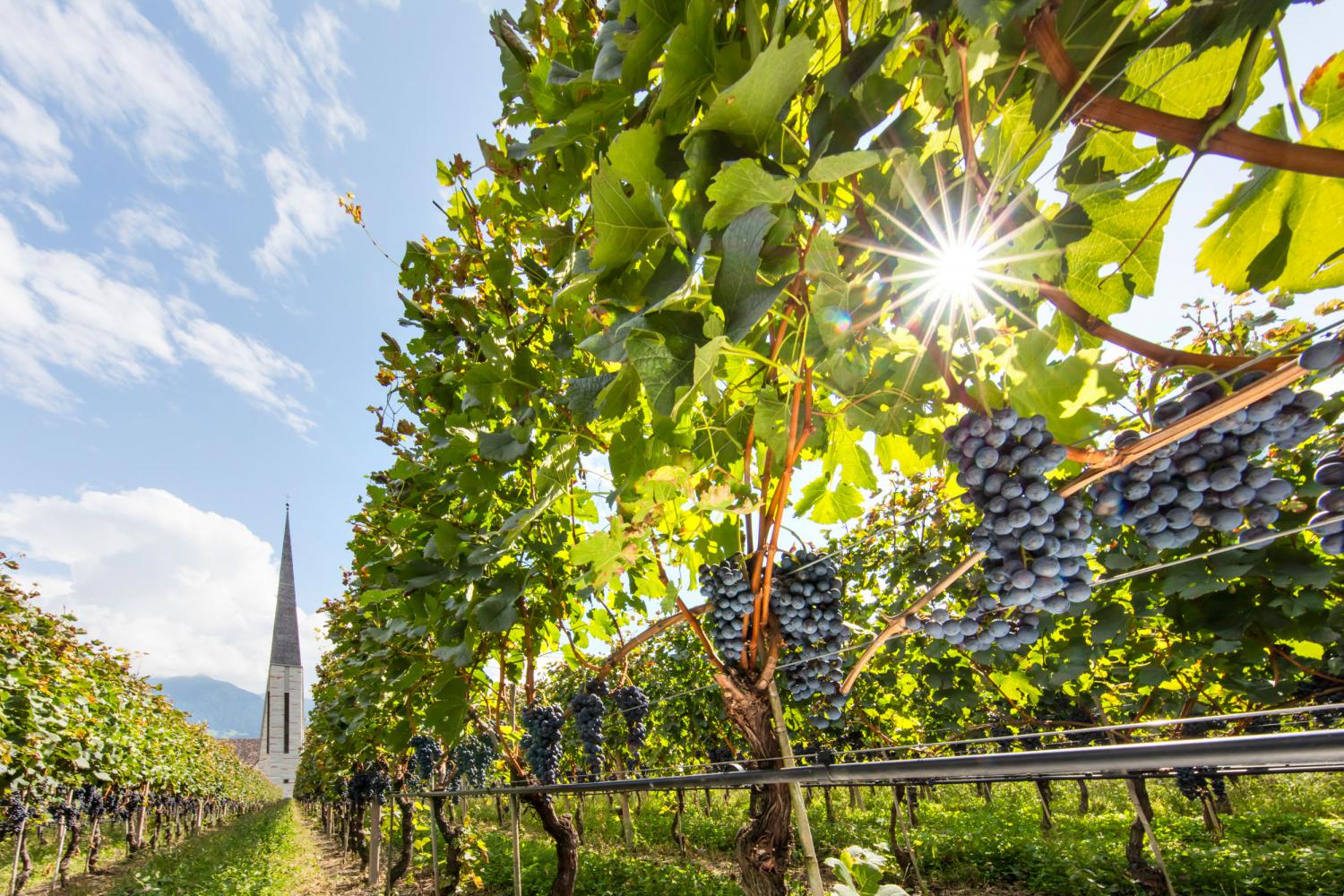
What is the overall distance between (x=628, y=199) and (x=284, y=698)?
238 ft

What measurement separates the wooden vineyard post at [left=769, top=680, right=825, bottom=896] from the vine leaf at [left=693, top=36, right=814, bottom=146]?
1.22 metres

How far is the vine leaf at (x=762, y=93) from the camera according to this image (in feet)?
2.41

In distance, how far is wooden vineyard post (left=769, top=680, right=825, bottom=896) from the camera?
141cm

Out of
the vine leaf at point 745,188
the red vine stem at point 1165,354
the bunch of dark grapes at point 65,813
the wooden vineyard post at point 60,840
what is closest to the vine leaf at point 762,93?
the vine leaf at point 745,188

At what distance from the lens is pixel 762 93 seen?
2.55 ft

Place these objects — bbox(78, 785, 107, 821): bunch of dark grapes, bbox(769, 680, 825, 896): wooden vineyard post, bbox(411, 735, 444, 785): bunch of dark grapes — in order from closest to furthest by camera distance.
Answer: bbox(769, 680, 825, 896): wooden vineyard post
bbox(411, 735, 444, 785): bunch of dark grapes
bbox(78, 785, 107, 821): bunch of dark grapes

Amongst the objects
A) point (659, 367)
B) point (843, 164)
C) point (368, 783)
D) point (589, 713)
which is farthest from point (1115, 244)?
point (368, 783)

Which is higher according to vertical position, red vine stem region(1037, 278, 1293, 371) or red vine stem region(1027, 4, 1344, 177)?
red vine stem region(1027, 4, 1344, 177)

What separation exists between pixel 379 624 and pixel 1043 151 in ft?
19.2

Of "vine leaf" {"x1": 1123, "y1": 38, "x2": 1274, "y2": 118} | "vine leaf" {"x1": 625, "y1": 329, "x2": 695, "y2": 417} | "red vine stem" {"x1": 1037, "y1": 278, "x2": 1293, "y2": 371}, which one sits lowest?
"red vine stem" {"x1": 1037, "y1": 278, "x2": 1293, "y2": 371}

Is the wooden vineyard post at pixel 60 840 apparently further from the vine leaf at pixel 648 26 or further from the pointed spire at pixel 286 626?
the pointed spire at pixel 286 626

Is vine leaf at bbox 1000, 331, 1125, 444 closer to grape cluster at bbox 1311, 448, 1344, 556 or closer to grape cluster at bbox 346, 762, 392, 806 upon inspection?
grape cluster at bbox 1311, 448, 1344, 556

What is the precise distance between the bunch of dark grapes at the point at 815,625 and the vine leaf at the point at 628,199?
101 cm

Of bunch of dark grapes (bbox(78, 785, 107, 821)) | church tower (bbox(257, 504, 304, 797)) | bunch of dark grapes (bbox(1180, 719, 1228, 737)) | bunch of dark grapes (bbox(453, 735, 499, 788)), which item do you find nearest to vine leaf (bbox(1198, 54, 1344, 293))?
bunch of dark grapes (bbox(1180, 719, 1228, 737))
